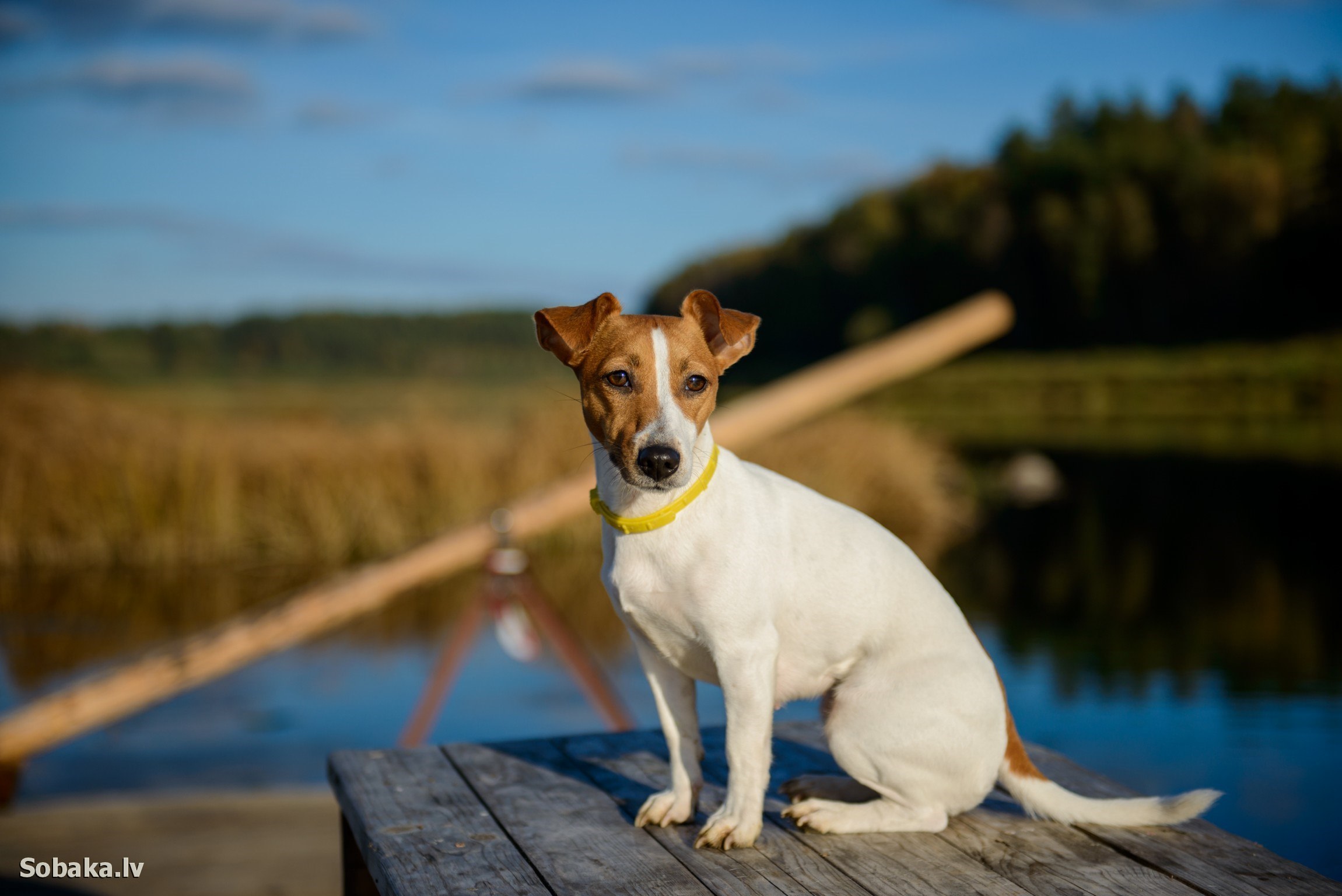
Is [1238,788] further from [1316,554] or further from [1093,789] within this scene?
[1316,554]

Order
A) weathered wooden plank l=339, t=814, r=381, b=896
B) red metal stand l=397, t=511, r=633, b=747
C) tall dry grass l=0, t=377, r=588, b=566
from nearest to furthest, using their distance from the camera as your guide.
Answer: weathered wooden plank l=339, t=814, r=381, b=896, red metal stand l=397, t=511, r=633, b=747, tall dry grass l=0, t=377, r=588, b=566

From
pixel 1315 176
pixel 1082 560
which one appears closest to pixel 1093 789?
pixel 1082 560

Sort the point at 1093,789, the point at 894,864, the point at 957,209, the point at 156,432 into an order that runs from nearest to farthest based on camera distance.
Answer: the point at 894,864 → the point at 1093,789 → the point at 156,432 → the point at 957,209

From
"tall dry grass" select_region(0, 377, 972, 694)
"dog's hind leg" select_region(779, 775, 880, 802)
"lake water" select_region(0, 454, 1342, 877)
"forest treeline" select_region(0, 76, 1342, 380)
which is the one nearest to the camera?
"dog's hind leg" select_region(779, 775, 880, 802)

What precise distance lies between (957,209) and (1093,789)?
6565 cm

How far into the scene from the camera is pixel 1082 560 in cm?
1358

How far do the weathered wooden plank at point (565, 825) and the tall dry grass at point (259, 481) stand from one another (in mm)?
8508

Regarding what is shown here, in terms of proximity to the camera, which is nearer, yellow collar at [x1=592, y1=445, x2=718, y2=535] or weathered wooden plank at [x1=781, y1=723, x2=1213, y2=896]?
weathered wooden plank at [x1=781, y1=723, x2=1213, y2=896]

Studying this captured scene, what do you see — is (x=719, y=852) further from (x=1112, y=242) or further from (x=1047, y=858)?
(x=1112, y=242)

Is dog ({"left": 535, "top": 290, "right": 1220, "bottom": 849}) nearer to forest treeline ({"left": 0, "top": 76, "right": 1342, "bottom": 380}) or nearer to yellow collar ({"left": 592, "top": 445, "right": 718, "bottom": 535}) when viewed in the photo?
Result: yellow collar ({"left": 592, "top": 445, "right": 718, "bottom": 535})

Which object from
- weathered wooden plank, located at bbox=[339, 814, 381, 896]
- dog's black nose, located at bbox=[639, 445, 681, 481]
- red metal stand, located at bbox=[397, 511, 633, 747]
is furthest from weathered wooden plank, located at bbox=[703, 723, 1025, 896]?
red metal stand, located at bbox=[397, 511, 633, 747]

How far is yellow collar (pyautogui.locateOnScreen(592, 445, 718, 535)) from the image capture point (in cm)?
262

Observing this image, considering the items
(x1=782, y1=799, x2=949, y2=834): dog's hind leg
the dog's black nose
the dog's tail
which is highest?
the dog's black nose

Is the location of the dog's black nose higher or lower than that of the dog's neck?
higher
